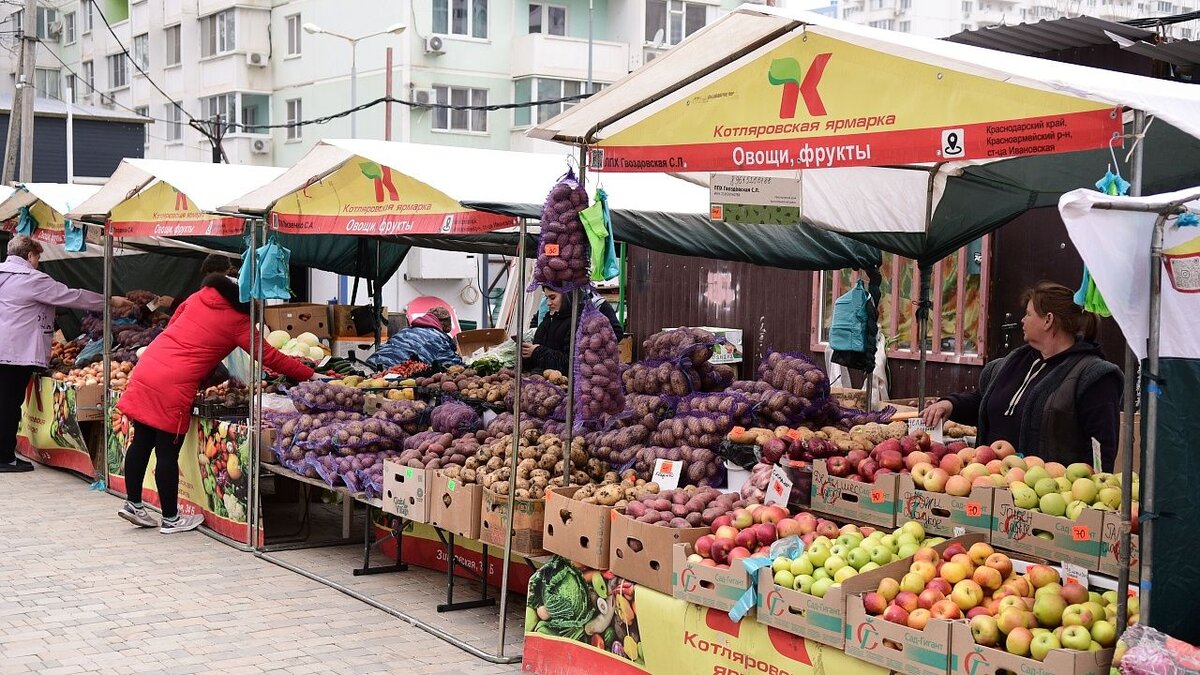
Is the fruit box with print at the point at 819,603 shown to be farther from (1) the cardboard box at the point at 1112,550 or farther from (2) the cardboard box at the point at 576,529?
(2) the cardboard box at the point at 576,529

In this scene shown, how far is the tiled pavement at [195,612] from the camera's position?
240 inches

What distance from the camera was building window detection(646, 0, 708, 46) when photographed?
38812mm

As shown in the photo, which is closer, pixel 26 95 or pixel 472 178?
pixel 472 178

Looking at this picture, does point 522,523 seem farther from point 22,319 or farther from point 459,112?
point 459,112

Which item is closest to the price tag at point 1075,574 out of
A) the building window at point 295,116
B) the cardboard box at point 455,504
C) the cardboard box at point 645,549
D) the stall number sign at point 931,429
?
the cardboard box at point 645,549

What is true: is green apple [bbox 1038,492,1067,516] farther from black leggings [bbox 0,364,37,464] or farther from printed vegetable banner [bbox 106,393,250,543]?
black leggings [bbox 0,364,37,464]

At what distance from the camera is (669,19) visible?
39.1 meters

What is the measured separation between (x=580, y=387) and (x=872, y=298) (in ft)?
9.38

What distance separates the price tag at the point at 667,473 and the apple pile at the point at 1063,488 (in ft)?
5.62

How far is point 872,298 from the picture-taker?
8.30 meters

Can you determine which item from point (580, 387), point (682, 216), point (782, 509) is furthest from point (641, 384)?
point (782, 509)

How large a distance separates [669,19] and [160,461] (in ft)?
107

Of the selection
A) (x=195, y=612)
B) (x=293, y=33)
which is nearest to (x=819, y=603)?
(x=195, y=612)

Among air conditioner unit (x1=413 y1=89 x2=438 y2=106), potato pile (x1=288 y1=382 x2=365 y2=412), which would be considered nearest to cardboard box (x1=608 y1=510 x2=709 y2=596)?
potato pile (x1=288 y1=382 x2=365 y2=412)
